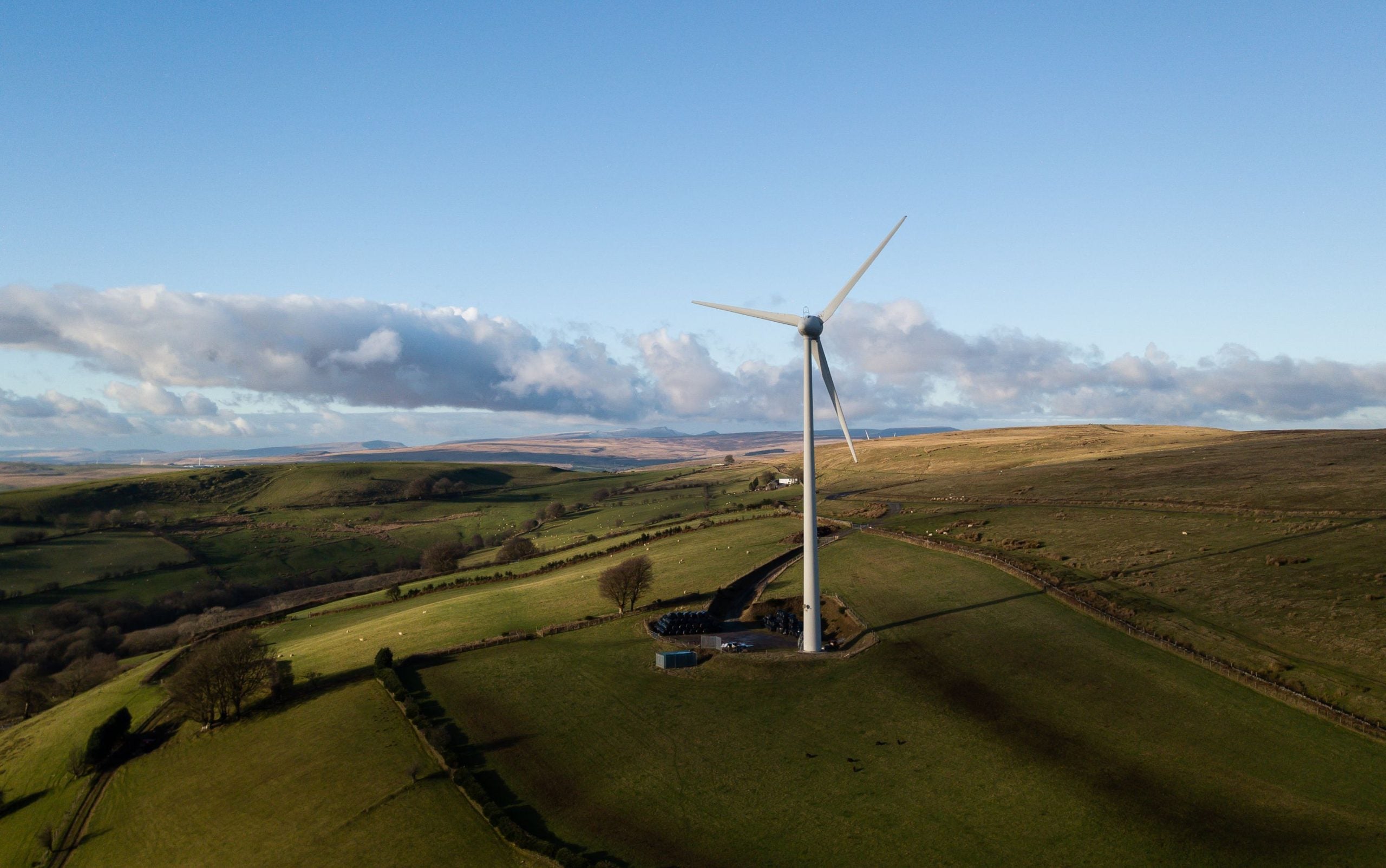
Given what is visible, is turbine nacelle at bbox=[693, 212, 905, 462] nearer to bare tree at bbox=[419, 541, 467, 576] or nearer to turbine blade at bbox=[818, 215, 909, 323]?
turbine blade at bbox=[818, 215, 909, 323]

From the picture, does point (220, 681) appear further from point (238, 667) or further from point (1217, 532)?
point (1217, 532)

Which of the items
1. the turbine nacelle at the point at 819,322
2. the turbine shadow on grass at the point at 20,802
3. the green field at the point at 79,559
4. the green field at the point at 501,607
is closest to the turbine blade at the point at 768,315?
the turbine nacelle at the point at 819,322

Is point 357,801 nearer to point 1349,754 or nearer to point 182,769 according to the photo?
point 182,769

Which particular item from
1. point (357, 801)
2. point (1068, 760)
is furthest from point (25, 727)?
point (1068, 760)

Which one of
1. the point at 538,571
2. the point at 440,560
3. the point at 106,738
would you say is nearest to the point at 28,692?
the point at 106,738

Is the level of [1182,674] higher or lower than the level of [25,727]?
higher

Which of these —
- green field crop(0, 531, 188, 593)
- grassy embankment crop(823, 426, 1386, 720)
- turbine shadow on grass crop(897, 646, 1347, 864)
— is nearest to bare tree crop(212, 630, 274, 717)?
turbine shadow on grass crop(897, 646, 1347, 864)

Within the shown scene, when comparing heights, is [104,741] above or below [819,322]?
below
